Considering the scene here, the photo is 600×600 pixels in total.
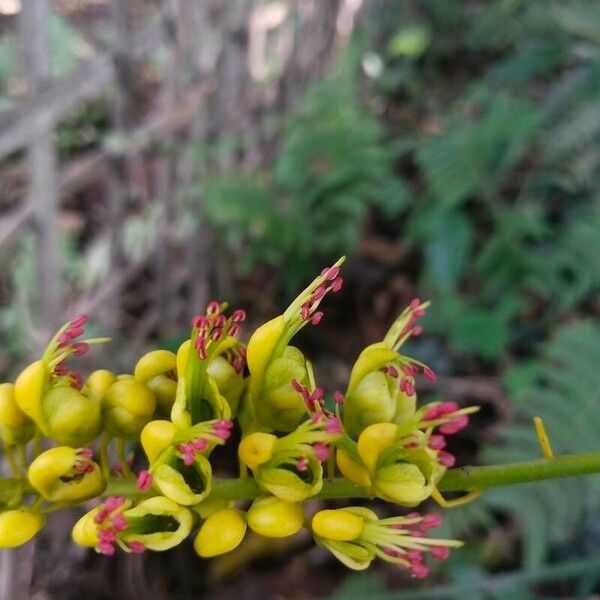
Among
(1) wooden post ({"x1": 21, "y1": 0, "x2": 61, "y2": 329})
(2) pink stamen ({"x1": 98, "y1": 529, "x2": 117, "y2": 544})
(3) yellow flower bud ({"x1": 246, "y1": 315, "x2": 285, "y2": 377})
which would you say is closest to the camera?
(2) pink stamen ({"x1": 98, "y1": 529, "x2": 117, "y2": 544})

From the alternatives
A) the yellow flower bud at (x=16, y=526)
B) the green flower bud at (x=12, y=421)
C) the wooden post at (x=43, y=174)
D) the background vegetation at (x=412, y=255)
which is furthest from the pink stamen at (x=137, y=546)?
the wooden post at (x=43, y=174)

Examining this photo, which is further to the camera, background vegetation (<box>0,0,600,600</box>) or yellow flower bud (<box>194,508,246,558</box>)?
background vegetation (<box>0,0,600,600</box>)

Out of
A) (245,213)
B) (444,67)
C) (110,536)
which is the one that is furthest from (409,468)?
(444,67)

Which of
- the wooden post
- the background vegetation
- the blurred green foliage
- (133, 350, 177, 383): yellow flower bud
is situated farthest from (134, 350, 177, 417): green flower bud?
the blurred green foliage

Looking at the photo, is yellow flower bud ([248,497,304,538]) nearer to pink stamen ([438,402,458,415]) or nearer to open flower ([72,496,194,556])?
open flower ([72,496,194,556])

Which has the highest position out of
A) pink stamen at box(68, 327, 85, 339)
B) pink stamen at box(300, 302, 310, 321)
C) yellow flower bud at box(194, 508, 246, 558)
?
pink stamen at box(68, 327, 85, 339)

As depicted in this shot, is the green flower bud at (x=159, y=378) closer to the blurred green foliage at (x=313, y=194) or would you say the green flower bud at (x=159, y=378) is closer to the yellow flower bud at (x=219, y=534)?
the yellow flower bud at (x=219, y=534)

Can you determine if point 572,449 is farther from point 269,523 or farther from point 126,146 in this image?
point 126,146
